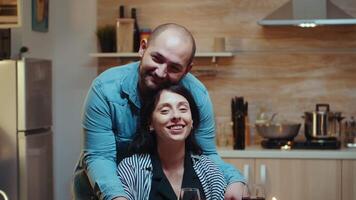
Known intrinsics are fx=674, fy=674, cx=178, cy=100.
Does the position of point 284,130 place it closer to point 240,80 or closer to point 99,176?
point 240,80

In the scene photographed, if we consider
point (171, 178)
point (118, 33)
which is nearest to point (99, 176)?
point (171, 178)

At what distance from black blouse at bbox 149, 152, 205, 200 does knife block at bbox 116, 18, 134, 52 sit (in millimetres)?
2990

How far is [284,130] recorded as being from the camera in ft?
15.6

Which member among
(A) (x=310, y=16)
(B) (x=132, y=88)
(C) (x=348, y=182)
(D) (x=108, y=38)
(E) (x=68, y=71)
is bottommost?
(C) (x=348, y=182)

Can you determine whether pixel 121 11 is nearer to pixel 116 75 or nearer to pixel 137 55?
pixel 137 55

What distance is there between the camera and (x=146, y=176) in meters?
2.05

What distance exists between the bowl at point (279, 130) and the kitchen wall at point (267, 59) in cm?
36

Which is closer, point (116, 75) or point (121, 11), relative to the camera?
point (116, 75)

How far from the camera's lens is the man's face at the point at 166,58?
1.86m

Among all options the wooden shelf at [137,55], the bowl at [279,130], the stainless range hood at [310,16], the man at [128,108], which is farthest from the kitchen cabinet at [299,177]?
the man at [128,108]

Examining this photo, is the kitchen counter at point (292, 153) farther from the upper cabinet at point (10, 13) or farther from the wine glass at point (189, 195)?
the wine glass at point (189, 195)

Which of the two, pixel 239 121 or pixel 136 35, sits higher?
pixel 136 35

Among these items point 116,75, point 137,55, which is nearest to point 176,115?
point 116,75

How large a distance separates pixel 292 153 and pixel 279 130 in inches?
7.6
